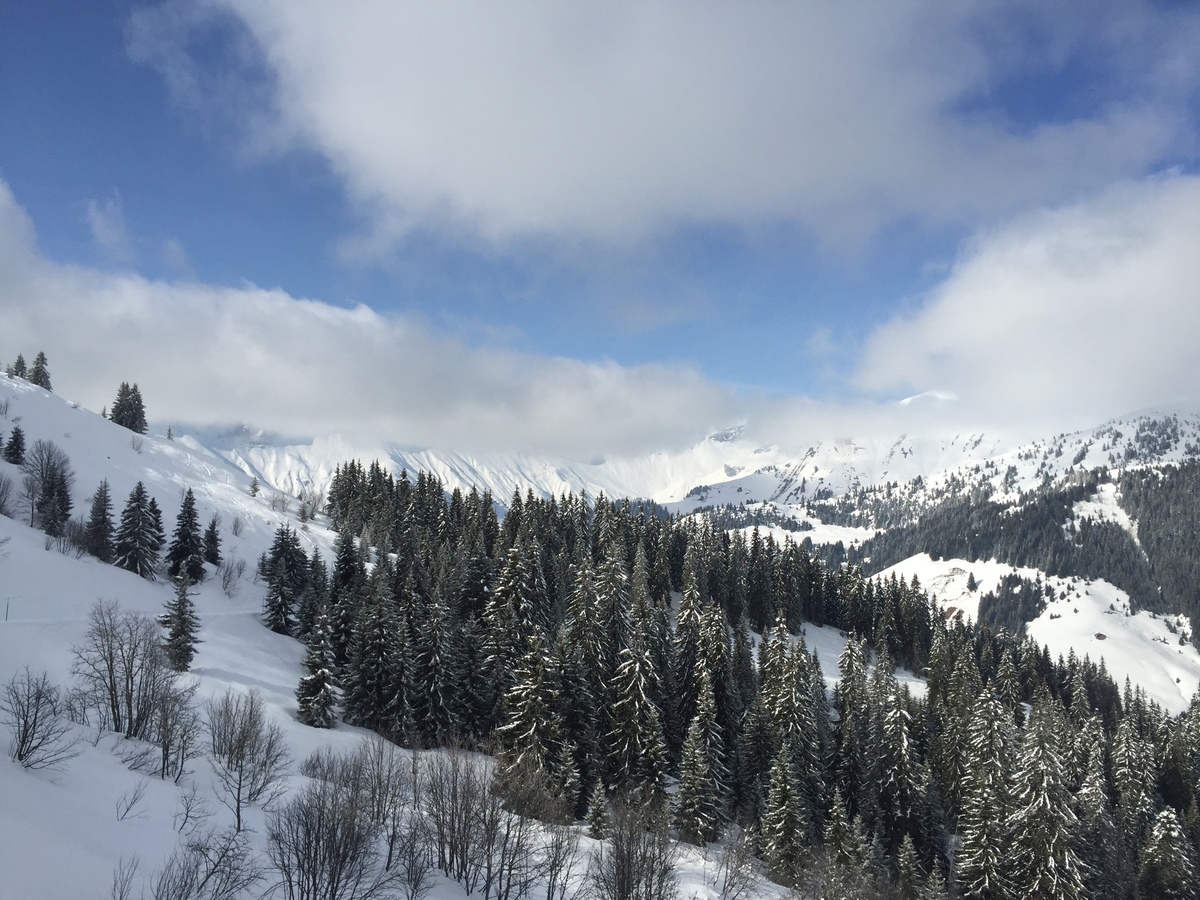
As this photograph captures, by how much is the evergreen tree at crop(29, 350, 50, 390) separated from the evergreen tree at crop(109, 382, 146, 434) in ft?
44.9

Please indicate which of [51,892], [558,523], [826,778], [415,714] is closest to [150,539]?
[415,714]

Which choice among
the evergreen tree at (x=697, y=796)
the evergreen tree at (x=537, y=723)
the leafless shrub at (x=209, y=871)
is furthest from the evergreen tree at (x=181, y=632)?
the evergreen tree at (x=697, y=796)

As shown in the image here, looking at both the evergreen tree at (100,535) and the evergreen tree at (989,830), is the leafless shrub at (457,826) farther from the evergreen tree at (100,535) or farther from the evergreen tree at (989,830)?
the evergreen tree at (100,535)

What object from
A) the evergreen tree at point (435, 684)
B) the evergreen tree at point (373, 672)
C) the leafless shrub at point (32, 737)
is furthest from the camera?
the evergreen tree at point (373, 672)

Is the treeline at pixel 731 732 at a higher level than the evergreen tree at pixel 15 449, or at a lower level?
lower

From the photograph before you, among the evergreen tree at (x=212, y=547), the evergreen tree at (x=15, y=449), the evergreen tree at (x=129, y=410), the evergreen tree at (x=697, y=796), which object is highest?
the evergreen tree at (x=129, y=410)

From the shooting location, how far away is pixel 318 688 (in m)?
52.6

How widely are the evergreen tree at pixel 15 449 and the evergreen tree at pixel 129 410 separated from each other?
136 feet

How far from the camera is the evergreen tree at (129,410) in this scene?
14200 centimetres

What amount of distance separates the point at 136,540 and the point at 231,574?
12.9m

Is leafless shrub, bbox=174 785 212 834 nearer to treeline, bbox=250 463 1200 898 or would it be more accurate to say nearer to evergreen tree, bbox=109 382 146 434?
treeline, bbox=250 463 1200 898

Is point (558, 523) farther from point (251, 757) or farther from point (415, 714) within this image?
point (251, 757)

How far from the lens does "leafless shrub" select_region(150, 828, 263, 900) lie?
59.1 ft

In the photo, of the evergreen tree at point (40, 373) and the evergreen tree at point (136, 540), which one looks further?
the evergreen tree at point (40, 373)
